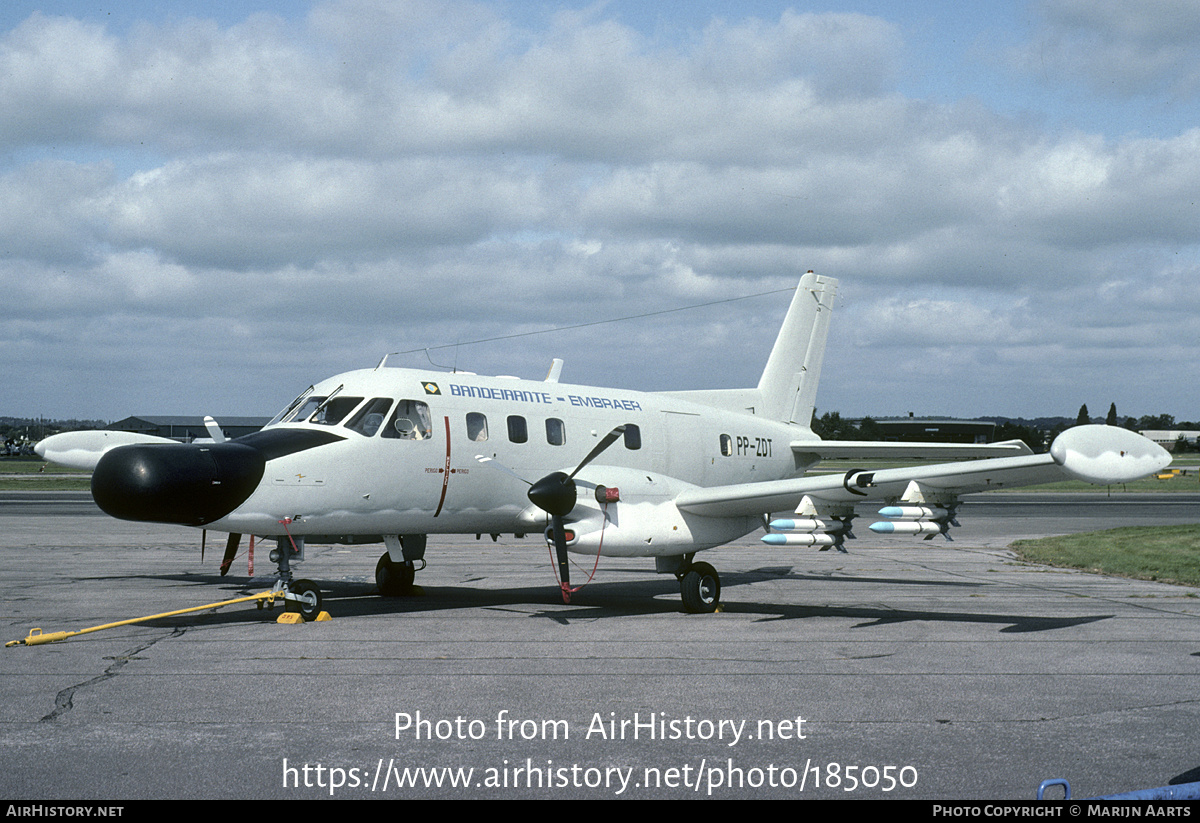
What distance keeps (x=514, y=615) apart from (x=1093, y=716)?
8.40 metres

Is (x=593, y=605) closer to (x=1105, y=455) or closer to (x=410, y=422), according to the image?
(x=410, y=422)

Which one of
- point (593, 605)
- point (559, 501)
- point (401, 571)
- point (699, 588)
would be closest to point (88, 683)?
point (559, 501)

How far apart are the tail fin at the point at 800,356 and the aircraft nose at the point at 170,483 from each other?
12.3 m

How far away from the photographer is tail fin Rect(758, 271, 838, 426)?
22.1 meters

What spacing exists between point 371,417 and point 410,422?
2.05 ft

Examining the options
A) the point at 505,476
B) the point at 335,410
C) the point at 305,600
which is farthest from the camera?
the point at 505,476

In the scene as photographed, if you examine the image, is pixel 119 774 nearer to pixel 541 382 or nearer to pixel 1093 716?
pixel 1093 716

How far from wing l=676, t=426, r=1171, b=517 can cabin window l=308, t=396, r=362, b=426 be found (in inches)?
206

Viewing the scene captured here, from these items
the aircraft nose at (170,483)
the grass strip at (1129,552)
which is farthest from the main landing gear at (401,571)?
the grass strip at (1129,552)

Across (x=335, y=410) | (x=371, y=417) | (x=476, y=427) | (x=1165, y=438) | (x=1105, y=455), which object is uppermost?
(x=1165, y=438)

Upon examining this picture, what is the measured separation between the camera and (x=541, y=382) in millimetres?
17750

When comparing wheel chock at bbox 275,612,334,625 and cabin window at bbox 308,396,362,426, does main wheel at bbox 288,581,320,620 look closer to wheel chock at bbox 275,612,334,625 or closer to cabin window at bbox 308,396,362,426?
wheel chock at bbox 275,612,334,625

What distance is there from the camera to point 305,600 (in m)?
14.2

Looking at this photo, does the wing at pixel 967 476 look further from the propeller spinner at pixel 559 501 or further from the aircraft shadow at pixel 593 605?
the propeller spinner at pixel 559 501
